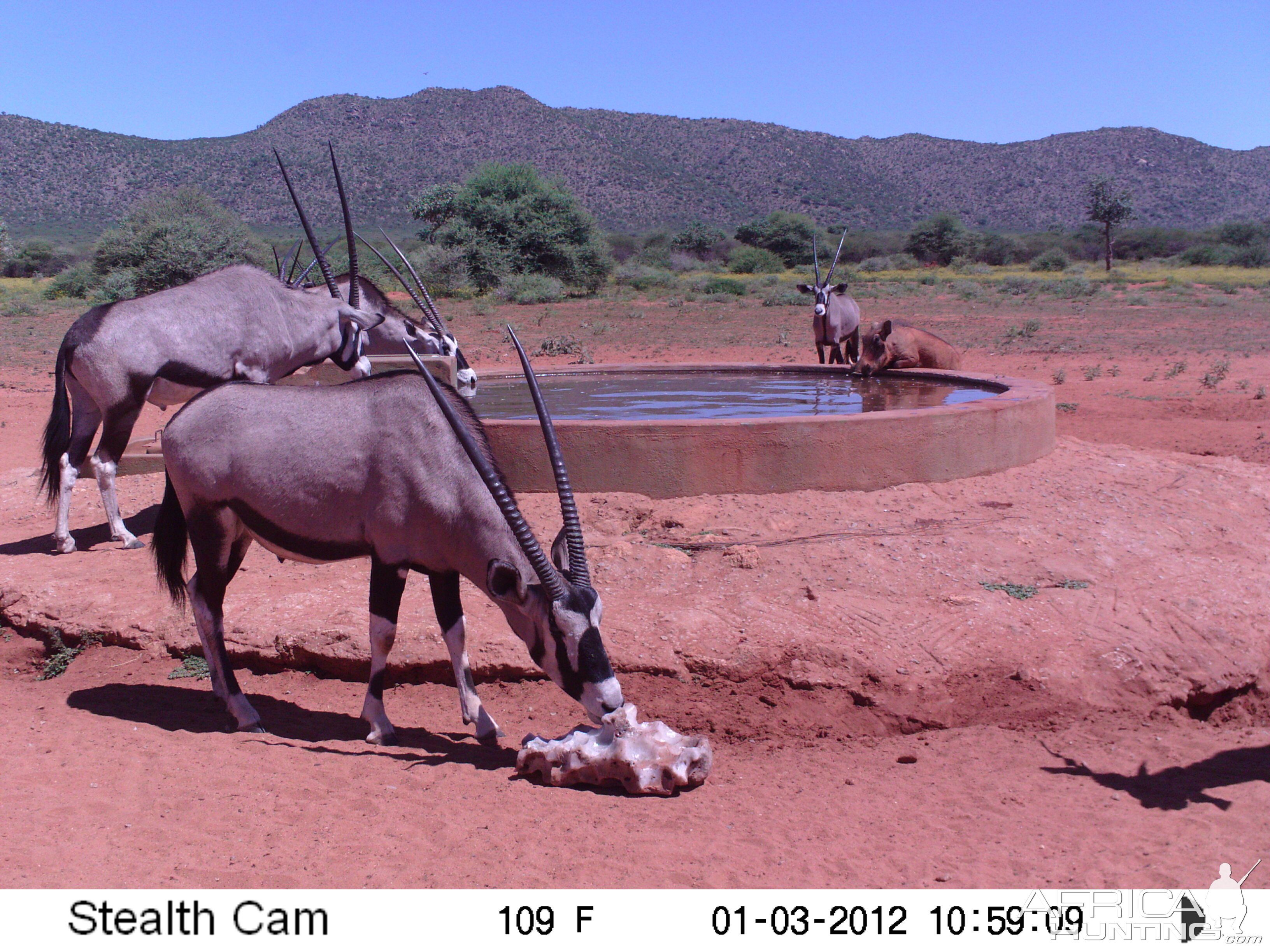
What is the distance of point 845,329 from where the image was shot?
46.9ft

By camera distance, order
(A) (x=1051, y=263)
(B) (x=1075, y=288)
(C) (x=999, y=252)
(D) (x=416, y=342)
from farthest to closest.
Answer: (C) (x=999, y=252) → (A) (x=1051, y=263) → (B) (x=1075, y=288) → (D) (x=416, y=342)

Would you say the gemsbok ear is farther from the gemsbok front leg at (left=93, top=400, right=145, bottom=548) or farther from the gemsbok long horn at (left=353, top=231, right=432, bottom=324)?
the gemsbok long horn at (left=353, top=231, right=432, bottom=324)

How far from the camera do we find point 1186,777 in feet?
12.5

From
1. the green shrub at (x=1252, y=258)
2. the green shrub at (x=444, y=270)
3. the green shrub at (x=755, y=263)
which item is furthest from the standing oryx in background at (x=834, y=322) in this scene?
the green shrub at (x=1252, y=258)

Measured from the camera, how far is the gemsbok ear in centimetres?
351

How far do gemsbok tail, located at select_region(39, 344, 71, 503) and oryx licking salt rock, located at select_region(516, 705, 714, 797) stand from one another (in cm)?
428

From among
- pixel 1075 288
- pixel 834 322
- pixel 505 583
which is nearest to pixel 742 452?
pixel 505 583

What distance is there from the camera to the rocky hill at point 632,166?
65.9 metres

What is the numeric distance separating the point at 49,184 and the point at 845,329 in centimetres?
6717

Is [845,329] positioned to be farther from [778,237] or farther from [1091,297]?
[778,237]

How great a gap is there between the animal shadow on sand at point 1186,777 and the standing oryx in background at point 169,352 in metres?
4.91

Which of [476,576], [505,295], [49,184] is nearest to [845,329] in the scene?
[476,576]

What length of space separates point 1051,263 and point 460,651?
45.4 metres

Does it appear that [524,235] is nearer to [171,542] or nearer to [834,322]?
[834,322]
